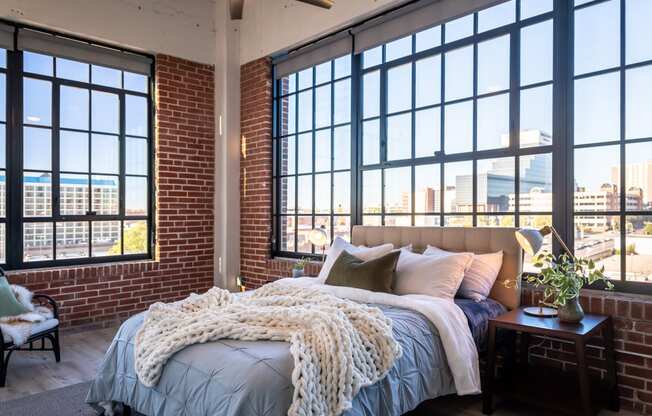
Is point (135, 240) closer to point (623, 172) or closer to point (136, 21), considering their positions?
point (136, 21)

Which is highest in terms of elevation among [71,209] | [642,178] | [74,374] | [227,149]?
[227,149]

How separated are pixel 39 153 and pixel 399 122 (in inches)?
144

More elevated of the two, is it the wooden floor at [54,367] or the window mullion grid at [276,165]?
the window mullion grid at [276,165]

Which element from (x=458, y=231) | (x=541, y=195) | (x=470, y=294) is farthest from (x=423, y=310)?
(x=541, y=195)

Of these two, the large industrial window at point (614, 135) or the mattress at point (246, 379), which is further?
the large industrial window at point (614, 135)

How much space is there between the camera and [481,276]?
3.38 meters

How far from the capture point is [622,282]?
3141 mm

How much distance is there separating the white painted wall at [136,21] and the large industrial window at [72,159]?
0.61ft

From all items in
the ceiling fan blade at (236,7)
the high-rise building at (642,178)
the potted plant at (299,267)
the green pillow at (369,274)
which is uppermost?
the ceiling fan blade at (236,7)

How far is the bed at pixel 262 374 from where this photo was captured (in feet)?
6.52

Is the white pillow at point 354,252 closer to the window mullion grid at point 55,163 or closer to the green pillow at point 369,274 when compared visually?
the green pillow at point 369,274

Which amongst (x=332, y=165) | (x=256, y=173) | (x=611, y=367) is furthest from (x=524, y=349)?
Answer: (x=256, y=173)

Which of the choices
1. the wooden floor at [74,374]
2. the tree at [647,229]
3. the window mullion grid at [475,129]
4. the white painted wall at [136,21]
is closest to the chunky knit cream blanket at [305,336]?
the wooden floor at [74,374]

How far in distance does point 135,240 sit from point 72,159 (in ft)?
3.69
